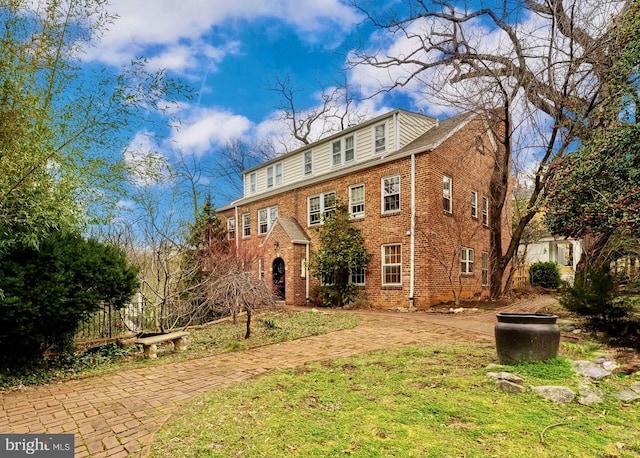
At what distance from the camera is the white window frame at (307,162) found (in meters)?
18.4

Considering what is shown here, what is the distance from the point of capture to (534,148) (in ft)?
36.9

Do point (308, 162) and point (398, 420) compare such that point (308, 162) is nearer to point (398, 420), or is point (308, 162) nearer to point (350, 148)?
point (350, 148)

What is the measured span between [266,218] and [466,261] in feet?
34.6

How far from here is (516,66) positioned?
10977 mm

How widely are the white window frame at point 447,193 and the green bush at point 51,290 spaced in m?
11.4

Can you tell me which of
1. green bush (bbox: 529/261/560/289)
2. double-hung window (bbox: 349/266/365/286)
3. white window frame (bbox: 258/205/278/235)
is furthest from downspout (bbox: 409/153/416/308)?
green bush (bbox: 529/261/560/289)

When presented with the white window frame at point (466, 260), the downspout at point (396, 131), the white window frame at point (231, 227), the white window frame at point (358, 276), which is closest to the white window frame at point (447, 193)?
the white window frame at point (466, 260)

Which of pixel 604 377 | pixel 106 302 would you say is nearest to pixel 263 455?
pixel 604 377

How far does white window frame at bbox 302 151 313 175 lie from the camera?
18.4 metres

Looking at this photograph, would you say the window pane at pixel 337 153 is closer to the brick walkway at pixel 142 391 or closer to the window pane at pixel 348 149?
the window pane at pixel 348 149

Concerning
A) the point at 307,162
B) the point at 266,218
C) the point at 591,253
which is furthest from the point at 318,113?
the point at 591,253

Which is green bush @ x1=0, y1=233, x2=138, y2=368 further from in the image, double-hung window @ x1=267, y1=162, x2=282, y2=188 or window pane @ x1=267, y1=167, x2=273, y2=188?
window pane @ x1=267, y1=167, x2=273, y2=188

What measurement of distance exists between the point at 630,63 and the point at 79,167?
8.93m

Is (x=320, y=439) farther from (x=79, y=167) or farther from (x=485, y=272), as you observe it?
(x=485, y=272)
